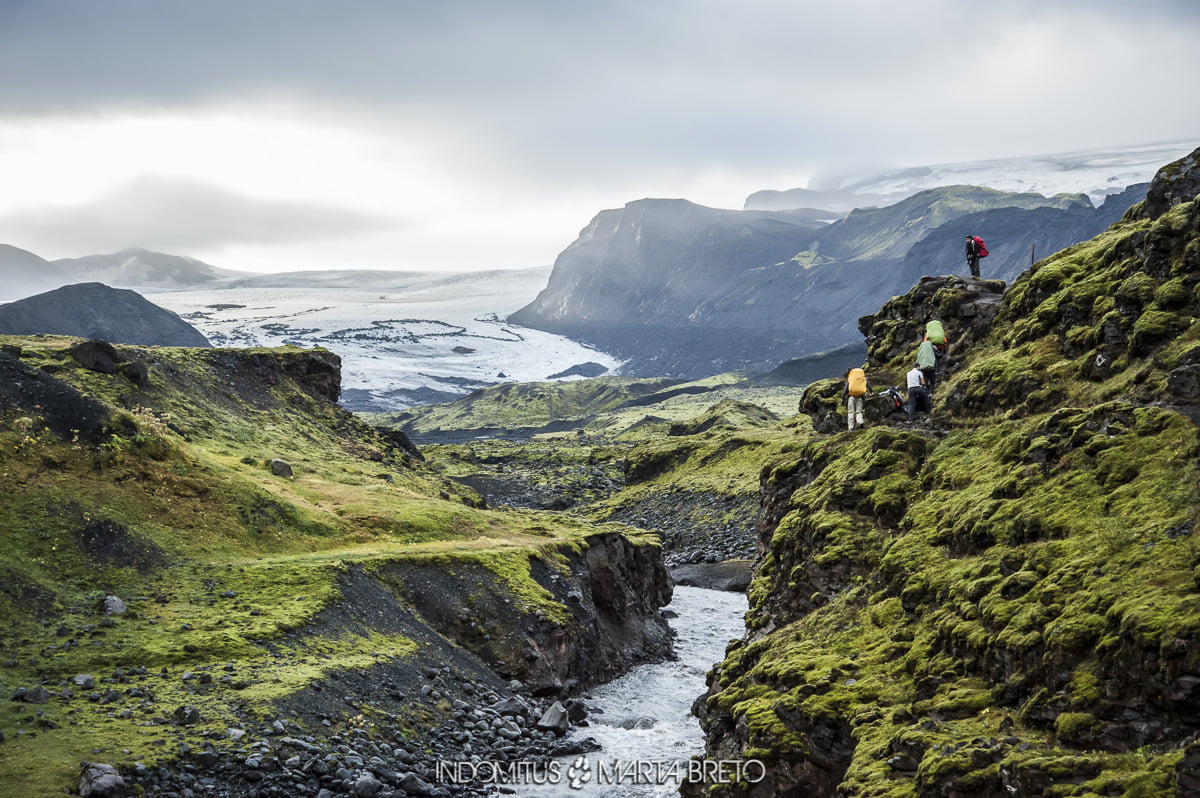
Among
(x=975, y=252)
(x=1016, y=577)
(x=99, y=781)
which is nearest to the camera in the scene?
(x=1016, y=577)

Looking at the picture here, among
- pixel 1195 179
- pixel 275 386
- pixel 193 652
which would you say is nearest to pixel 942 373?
pixel 1195 179

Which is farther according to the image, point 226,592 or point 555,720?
point 555,720

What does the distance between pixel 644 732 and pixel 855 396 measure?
19.7m

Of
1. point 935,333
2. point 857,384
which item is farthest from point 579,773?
point 935,333

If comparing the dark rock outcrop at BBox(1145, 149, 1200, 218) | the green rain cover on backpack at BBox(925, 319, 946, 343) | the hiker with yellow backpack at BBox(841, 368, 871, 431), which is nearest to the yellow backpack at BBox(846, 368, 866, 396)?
the hiker with yellow backpack at BBox(841, 368, 871, 431)

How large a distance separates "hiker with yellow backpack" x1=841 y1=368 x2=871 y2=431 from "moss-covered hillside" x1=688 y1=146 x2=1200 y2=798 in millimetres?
1970

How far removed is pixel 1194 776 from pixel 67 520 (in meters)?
42.7

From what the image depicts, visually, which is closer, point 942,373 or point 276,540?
point 942,373

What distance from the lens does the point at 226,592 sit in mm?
41594

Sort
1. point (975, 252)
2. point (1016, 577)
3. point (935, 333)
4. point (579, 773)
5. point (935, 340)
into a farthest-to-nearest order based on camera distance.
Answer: point (975, 252), point (935, 340), point (935, 333), point (579, 773), point (1016, 577)

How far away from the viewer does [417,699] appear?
38.8m

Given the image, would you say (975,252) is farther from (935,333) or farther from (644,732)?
(644,732)

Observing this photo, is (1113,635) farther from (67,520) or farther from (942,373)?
(67,520)

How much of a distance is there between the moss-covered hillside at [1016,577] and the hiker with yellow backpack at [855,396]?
77.6 inches
